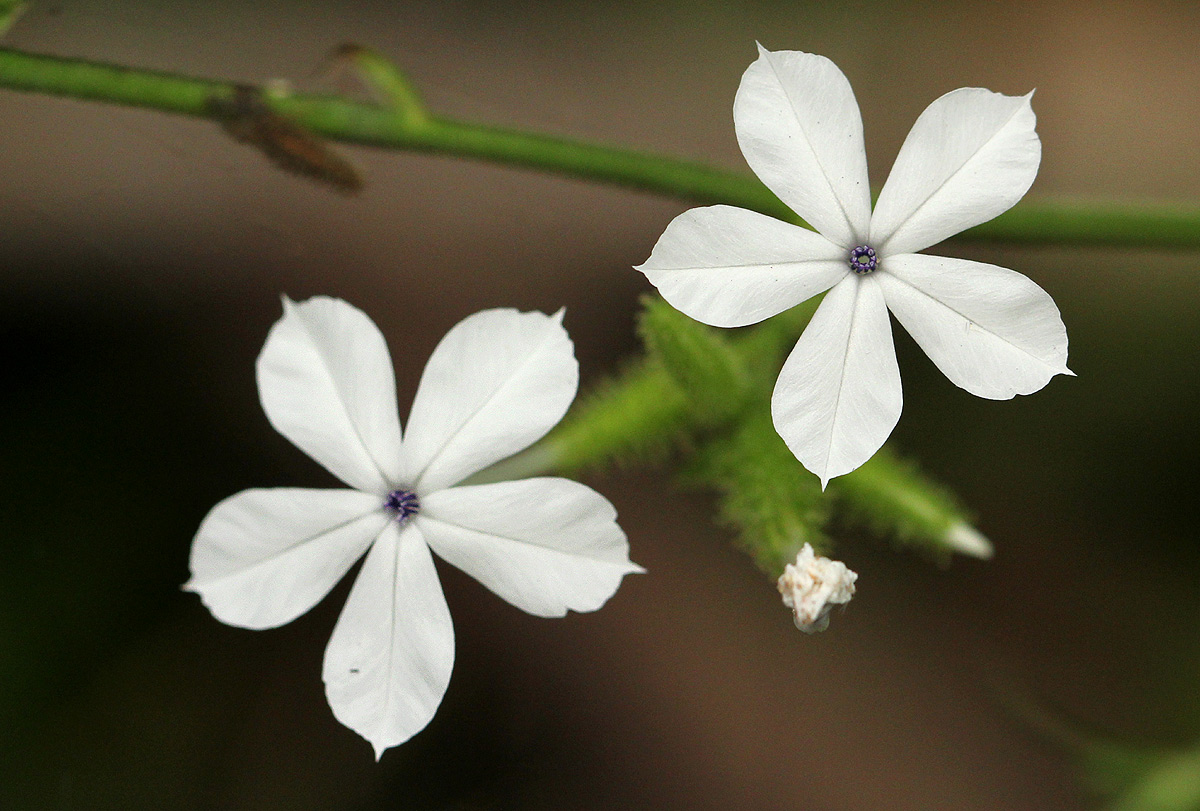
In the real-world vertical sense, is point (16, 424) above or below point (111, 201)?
below

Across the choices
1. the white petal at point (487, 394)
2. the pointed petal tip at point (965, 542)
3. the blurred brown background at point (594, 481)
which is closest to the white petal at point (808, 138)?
the white petal at point (487, 394)

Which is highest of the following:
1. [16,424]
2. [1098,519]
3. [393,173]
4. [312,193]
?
[393,173]

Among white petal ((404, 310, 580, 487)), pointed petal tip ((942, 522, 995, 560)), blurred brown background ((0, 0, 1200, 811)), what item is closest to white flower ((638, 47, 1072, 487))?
white petal ((404, 310, 580, 487))

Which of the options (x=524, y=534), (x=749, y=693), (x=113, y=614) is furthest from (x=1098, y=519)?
(x=113, y=614)

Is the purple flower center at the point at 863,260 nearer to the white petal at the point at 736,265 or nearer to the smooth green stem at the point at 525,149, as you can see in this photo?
the white petal at the point at 736,265

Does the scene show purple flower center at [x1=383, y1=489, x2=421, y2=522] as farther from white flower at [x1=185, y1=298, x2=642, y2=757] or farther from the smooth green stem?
the smooth green stem

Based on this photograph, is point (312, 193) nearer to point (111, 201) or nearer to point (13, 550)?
point (111, 201)
